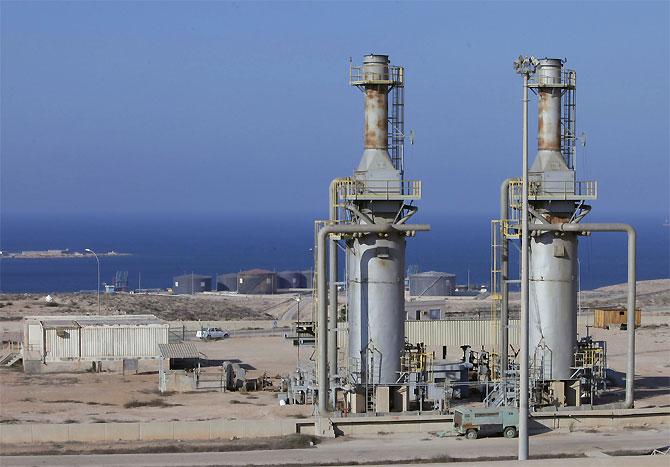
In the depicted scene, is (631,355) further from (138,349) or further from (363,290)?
(138,349)

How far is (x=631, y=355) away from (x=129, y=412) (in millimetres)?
18039

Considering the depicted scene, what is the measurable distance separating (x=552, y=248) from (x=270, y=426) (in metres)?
12.2

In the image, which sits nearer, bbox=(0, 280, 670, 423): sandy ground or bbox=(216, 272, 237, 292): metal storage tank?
bbox=(0, 280, 670, 423): sandy ground

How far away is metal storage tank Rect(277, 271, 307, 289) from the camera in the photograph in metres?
165

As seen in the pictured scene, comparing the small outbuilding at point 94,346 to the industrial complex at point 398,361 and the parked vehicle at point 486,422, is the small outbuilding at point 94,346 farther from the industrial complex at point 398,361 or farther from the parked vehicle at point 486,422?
the parked vehicle at point 486,422

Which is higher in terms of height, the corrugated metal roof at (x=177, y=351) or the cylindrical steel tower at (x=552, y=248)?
the cylindrical steel tower at (x=552, y=248)

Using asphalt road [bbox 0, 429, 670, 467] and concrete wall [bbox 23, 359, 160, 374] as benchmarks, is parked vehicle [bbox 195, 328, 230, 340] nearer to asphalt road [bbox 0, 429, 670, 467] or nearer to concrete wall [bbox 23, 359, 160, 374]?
concrete wall [bbox 23, 359, 160, 374]

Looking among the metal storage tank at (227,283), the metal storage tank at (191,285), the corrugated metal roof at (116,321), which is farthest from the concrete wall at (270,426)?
the metal storage tank at (227,283)

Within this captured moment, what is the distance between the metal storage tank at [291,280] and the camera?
165m

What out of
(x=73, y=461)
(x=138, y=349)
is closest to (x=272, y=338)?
(x=138, y=349)

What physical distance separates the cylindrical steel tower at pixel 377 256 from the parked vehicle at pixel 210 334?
31764mm

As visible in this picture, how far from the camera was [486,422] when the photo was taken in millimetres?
43969

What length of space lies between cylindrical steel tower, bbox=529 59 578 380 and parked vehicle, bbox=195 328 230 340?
1285 inches

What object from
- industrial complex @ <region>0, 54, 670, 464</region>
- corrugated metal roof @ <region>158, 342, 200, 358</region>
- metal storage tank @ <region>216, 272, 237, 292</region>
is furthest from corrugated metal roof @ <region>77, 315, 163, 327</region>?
metal storage tank @ <region>216, 272, 237, 292</region>
